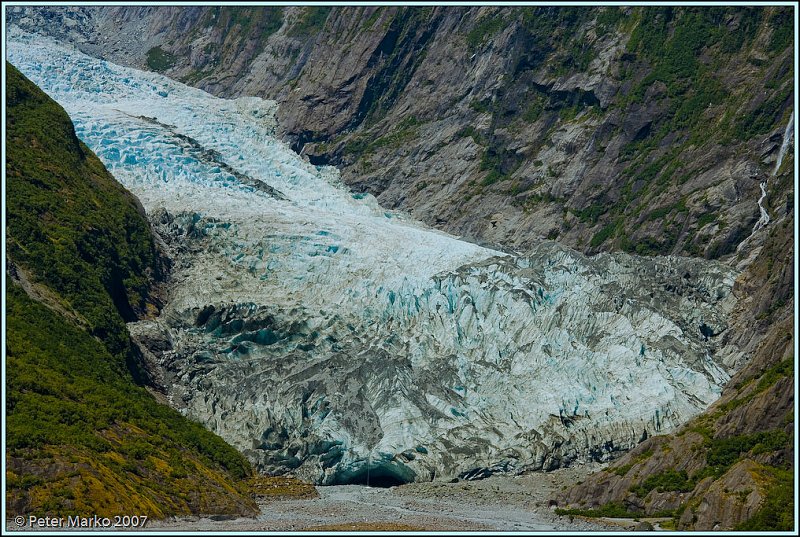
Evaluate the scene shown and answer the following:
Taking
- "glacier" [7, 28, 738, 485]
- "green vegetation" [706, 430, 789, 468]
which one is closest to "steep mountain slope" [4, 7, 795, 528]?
"glacier" [7, 28, 738, 485]

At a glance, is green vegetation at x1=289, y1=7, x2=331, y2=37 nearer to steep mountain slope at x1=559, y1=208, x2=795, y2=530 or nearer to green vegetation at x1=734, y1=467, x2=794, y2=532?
steep mountain slope at x1=559, y1=208, x2=795, y2=530

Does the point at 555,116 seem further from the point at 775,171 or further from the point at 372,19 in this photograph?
the point at 372,19

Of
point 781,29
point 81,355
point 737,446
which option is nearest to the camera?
point 737,446

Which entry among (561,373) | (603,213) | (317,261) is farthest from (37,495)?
(603,213)

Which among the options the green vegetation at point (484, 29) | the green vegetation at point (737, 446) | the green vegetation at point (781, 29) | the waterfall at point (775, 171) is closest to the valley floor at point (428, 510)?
the green vegetation at point (737, 446)

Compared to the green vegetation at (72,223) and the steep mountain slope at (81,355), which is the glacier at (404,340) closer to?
the green vegetation at (72,223)

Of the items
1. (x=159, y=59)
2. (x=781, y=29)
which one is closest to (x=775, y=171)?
(x=781, y=29)
